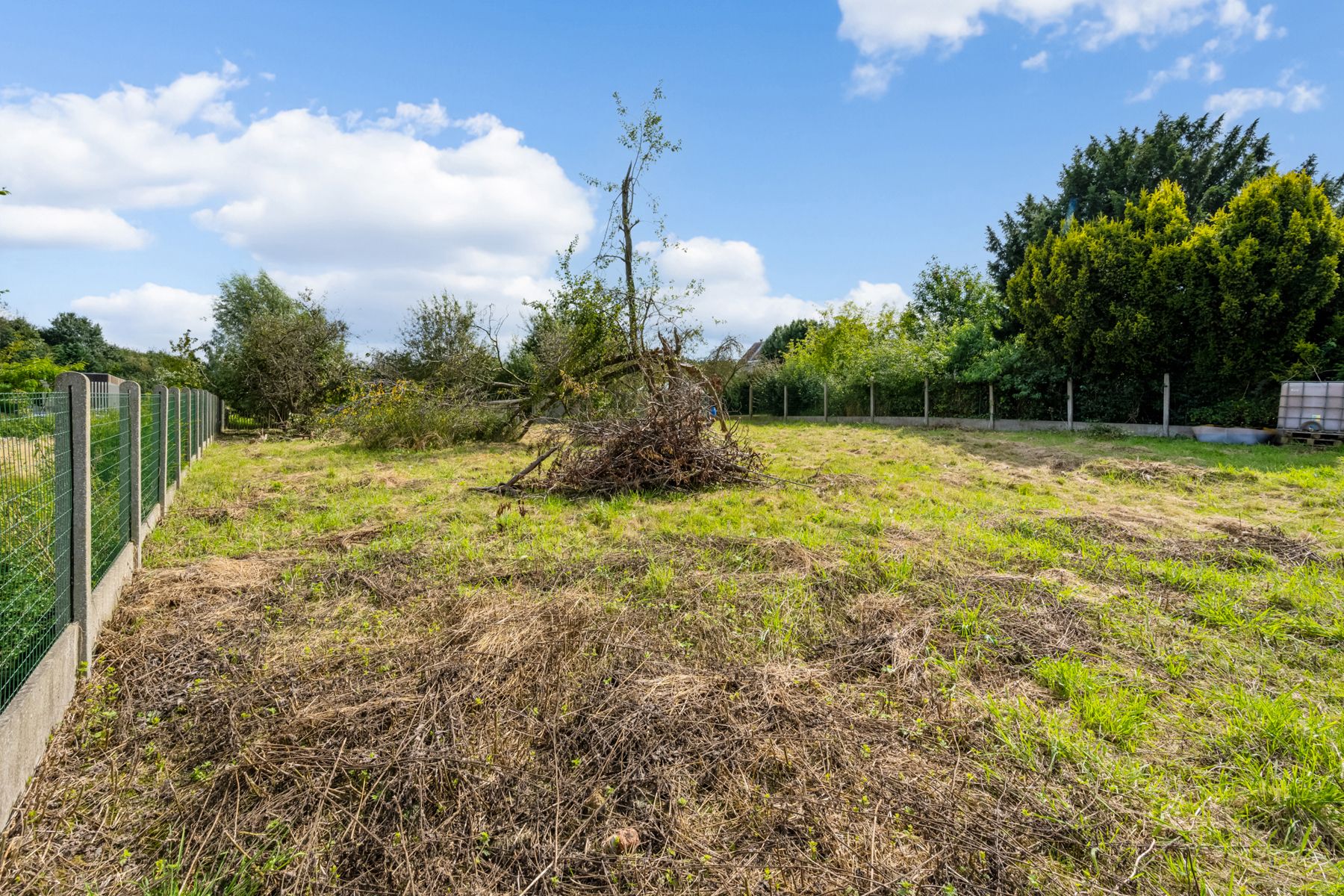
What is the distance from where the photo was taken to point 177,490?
7496mm

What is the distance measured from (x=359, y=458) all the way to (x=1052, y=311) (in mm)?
16023

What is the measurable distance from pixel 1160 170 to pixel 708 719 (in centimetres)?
2737

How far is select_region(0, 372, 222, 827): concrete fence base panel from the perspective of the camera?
212cm

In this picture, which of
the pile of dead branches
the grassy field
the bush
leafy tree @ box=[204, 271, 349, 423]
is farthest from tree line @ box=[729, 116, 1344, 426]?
leafy tree @ box=[204, 271, 349, 423]

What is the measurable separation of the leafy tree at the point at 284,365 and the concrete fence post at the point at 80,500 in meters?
16.9

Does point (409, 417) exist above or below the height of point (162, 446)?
above

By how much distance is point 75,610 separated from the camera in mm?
2934

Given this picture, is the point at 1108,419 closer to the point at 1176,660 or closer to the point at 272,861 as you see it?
the point at 1176,660

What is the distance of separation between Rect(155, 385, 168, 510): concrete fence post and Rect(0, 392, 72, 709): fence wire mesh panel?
385 cm

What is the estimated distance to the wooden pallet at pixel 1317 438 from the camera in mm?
11508

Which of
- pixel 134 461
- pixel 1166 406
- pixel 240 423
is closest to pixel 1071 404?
pixel 1166 406

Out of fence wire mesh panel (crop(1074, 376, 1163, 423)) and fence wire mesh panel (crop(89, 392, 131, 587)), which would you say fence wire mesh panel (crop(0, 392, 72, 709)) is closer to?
fence wire mesh panel (crop(89, 392, 131, 587))

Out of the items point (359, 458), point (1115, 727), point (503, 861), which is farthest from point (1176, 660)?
point (359, 458)

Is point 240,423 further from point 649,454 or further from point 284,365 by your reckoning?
point 649,454
